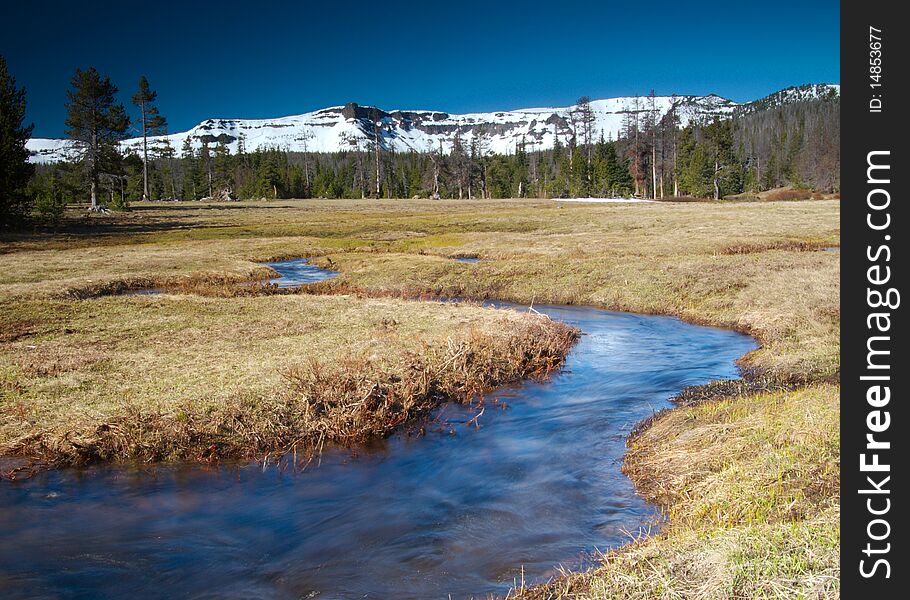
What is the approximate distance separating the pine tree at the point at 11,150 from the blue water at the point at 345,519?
49.7m

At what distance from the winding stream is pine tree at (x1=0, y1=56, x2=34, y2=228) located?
163 feet

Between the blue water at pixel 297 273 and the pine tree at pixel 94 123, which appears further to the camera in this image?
the pine tree at pixel 94 123

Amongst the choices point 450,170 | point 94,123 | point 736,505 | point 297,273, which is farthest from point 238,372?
point 450,170

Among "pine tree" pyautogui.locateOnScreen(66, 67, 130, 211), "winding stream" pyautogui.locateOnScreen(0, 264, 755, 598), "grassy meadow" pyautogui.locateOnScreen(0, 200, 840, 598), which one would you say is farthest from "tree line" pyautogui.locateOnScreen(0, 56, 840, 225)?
"winding stream" pyautogui.locateOnScreen(0, 264, 755, 598)

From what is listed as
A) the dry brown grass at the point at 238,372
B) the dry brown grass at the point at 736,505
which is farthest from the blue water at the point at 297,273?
the dry brown grass at the point at 736,505

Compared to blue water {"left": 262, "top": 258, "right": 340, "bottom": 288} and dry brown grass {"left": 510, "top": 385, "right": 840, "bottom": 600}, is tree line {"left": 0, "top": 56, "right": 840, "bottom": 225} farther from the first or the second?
dry brown grass {"left": 510, "top": 385, "right": 840, "bottom": 600}

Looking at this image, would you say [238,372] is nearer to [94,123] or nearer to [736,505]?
[736,505]

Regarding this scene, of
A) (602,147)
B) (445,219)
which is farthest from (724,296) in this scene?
(602,147)

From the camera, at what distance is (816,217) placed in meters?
57.0

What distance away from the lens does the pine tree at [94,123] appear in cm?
7444

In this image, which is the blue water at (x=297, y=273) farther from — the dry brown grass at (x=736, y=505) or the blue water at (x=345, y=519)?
the dry brown grass at (x=736, y=505)

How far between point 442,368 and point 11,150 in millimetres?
50286

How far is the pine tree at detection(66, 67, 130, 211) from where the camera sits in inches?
2931
